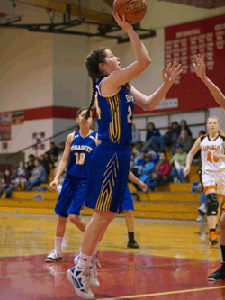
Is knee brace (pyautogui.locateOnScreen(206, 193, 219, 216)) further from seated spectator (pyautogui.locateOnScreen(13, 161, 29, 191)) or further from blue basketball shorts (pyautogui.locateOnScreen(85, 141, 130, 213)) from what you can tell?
seated spectator (pyautogui.locateOnScreen(13, 161, 29, 191))

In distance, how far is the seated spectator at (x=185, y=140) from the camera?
12.9 metres

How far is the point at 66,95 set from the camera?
1816 centimetres

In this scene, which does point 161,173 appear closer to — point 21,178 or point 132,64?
point 21,178

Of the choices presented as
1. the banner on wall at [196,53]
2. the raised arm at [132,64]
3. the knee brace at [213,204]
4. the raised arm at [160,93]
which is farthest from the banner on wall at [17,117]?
the raised arm at [132,64]

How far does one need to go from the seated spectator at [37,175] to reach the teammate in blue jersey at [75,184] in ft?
34.9

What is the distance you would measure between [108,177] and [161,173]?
9144 millimetres

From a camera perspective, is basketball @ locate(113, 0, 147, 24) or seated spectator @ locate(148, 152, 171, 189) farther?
seated spectator @ locate(148, 152, 171, 189)

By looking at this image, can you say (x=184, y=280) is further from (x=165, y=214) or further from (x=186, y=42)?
(x=186, y=42)

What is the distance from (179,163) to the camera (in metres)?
12.4

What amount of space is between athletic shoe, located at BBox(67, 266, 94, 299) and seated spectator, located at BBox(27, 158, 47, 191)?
12595mm

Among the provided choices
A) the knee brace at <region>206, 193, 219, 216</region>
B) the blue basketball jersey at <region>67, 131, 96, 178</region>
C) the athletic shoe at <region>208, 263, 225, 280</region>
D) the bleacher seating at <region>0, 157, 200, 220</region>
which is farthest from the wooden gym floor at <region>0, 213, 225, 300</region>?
the bleacher seating at <region>0, 157, 200, 220</region>

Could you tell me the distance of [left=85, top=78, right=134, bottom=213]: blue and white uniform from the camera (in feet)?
10.7

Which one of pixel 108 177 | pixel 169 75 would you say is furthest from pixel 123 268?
pixel 169 75

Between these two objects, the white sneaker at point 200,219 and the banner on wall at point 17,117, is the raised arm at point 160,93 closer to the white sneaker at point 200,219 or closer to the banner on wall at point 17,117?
the white sneaker at point 200,219
